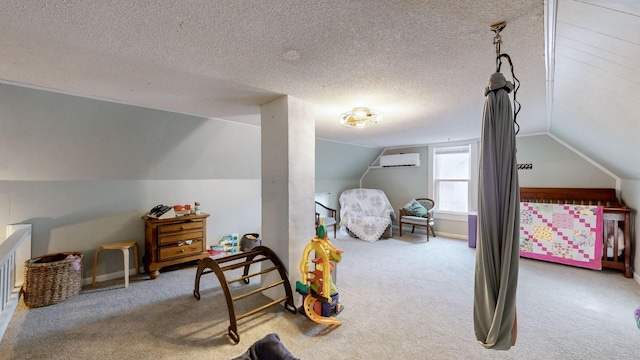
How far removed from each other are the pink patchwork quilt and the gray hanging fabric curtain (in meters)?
3.49

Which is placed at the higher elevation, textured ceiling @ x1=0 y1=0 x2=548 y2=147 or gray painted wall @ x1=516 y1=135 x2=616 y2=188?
textured ceiling @ x1=0 y1=0 x2=548 y2=147

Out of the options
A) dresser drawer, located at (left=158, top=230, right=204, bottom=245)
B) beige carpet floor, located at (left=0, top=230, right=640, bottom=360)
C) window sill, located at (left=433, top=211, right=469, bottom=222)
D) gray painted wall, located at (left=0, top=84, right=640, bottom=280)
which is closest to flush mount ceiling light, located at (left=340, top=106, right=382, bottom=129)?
gray painted wall, located at (left=0, top=84, right=640, bottom=280)

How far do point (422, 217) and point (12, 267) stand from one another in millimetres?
5808

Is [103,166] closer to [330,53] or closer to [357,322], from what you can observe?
[330,53]

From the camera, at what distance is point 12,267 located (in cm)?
242

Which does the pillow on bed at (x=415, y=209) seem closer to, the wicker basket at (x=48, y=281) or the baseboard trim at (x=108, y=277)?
the baseboard trim at (x=108, y=277)

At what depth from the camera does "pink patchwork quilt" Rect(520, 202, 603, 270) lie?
3.27 meters

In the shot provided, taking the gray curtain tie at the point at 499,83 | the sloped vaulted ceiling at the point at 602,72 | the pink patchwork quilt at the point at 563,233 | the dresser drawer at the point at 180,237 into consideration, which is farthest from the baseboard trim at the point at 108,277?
the pink patchwork quilt at the point at 563,233

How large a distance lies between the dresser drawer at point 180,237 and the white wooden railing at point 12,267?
1124mm

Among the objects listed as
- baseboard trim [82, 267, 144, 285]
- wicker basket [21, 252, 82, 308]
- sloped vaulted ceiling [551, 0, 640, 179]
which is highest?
sloped vaulted ceiling [551, 0, 640, 179]

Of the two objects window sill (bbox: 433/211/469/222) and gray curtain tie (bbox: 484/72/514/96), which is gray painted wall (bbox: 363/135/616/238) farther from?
gray curtain tie (bbox: 484/72/514/96)

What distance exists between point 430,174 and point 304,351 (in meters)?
4.62

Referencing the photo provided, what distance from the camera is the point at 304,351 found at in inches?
70.1

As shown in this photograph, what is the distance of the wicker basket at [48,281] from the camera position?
89.9 inches
